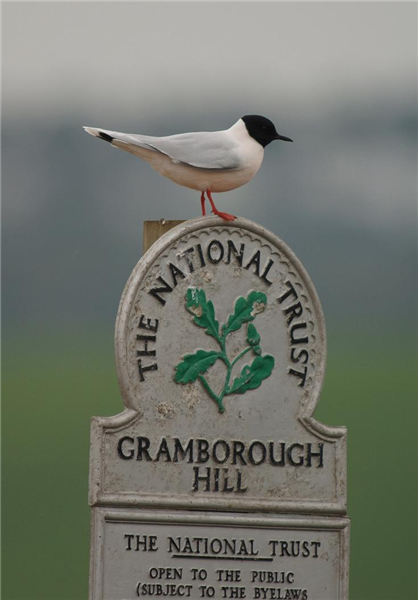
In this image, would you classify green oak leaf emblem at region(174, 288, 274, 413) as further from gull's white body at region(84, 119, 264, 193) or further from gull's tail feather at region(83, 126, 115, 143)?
gull's tail feather at region(83, 126, 115, 143)

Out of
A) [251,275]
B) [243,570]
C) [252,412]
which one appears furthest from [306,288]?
[243,570]

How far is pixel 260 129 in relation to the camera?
430 cm

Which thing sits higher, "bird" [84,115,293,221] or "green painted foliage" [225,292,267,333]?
"bird" [84,115,293,221]

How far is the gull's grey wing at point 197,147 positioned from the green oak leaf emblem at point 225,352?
487mm

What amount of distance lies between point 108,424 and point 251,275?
0.78 meters

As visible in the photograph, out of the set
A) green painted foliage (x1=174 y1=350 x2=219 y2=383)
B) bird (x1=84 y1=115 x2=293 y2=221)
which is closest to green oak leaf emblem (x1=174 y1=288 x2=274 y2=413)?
green painted foliage (x1=174 y1=350 x2=219 y2=383)

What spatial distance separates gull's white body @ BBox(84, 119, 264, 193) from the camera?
13.6 feet

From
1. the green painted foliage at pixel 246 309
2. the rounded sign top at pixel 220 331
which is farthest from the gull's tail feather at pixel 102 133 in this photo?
the green painted foliage at pixel 246 309

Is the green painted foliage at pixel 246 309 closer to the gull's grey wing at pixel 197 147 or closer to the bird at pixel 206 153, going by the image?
the bird at pixel 206 153

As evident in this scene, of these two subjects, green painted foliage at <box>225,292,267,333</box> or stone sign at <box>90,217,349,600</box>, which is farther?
green painted foliage at <box>225,292,267,333</box>

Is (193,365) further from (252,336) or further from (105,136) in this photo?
(105,136)

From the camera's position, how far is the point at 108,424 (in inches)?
154

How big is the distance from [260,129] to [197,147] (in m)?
0.28

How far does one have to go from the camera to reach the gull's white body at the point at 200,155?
4.15 m
